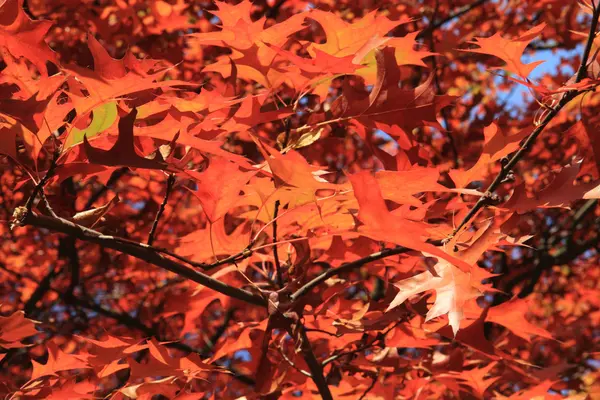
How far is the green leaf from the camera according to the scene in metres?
1.13

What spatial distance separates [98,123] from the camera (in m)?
1.14

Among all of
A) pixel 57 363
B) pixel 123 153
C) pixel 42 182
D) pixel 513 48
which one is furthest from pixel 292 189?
pixel 57 363

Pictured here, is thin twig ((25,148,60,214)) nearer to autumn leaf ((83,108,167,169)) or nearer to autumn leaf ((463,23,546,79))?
autumn leaf ((83,108,167,169))

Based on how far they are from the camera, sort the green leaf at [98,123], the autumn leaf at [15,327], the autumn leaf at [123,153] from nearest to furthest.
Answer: the autumn leaf at [123,153], the green leaf at [98,123], the autumn leaf at [15,327]

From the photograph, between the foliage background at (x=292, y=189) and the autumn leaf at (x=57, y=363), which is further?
the autumn leaf at (x=57, y=363)

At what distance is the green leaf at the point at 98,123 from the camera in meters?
1.13

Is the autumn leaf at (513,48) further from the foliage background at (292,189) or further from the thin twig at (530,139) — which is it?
the thin twig at (530,139)

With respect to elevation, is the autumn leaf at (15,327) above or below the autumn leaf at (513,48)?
below

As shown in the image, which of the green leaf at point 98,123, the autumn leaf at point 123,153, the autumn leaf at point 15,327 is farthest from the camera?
the autumn leaf at point 15,327

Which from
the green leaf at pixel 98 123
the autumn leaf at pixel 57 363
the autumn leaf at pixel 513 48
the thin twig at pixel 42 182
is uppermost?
the autumn leaf at pixel 513 48

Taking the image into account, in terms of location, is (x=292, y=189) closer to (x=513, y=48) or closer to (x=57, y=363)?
(x=513, y=48)

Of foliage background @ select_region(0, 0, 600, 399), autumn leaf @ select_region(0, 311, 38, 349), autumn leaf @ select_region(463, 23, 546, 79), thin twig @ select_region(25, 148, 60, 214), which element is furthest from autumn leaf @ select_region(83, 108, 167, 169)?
autumn leaf @ select_region(463, 23, 546, 79)

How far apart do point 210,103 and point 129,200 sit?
2.86 m

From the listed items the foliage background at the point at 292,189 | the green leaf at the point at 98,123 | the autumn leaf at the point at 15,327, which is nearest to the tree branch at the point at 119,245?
the foliage background at the point at 292,189
